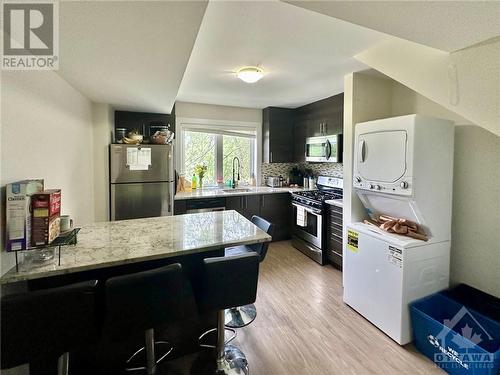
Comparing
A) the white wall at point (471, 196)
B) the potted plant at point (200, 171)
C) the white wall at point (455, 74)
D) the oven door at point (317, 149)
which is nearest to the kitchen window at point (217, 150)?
the potted plant at point (200, 171)

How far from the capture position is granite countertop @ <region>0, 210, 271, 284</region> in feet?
4.01

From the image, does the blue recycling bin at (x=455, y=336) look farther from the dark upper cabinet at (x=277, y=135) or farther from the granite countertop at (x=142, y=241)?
the dark upper cabinet at (x=277, y=135)

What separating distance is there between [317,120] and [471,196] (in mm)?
2318

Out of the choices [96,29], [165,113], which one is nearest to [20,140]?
[96,29]

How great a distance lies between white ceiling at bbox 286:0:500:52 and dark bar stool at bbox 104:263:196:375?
1.53 meters

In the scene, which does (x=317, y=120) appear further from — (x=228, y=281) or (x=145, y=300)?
(x=145, y=300)

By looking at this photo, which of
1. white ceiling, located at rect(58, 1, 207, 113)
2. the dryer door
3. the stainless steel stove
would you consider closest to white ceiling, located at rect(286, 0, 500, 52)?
white ceiling, located at rect(58, 1, 207, 113)

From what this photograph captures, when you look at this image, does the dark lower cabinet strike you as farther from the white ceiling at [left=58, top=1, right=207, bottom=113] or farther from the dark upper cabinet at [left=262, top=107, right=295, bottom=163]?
the white ceiling at [left=58, top=1, right=207, bottom=113]

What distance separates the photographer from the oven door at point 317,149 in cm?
365

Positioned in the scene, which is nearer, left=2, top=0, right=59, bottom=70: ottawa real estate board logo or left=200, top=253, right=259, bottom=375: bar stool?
left=2, top=0, right=59, bottom=70: ottawa real estate board logo

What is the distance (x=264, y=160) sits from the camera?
15.1 feet

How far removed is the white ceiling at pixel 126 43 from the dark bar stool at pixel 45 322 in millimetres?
1248

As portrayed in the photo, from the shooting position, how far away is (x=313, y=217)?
3.53m

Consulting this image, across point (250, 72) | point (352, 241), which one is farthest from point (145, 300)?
point (250, 72)
